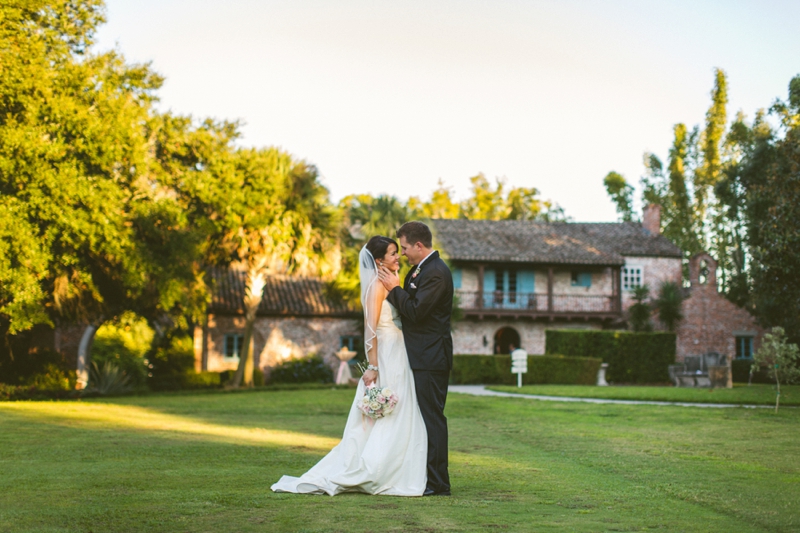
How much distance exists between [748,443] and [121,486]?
25.1 feet

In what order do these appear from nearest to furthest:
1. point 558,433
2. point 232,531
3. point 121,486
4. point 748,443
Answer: point 232,531 → point 121,486 → point 748,443 → point 558,433

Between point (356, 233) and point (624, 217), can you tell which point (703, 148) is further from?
point (356, 233)

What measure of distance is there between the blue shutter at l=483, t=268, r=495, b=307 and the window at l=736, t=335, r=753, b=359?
11.6 meters

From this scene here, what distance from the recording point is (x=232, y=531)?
14.4 feet

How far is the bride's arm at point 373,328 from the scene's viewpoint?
6.46 m

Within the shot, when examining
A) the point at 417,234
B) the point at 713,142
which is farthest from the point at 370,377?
the point at 713,142

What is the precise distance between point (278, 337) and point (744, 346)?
21.5 meters

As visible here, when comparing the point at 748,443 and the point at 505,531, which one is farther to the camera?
the point at 748,443

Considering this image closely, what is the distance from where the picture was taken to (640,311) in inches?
1436

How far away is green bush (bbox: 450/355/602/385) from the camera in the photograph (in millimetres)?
29031

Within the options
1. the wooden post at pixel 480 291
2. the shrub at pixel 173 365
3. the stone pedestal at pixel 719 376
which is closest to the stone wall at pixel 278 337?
the shrub at pixel 173 365

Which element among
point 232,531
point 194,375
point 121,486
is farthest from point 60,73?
point 232,531

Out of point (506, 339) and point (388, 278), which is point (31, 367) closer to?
point (388, 278)

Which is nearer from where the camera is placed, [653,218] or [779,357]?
[779,357]
